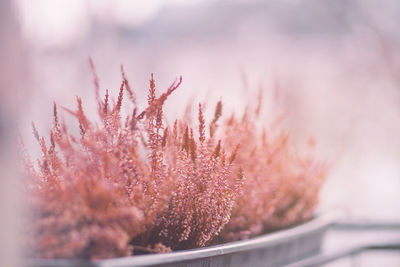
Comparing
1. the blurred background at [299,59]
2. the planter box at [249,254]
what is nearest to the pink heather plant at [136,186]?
the planter box at [249,254]

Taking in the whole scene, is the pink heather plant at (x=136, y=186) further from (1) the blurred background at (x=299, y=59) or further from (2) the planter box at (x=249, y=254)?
(1) the blurred background at (x=299, y=59)

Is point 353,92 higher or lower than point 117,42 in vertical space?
lower

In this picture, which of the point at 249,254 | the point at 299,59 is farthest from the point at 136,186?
the point at 299,59

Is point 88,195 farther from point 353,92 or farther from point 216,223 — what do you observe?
point 353,92

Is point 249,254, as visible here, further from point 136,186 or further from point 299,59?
point 299,59

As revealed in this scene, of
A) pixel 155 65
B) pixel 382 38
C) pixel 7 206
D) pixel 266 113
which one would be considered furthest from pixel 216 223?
pixel 155 65

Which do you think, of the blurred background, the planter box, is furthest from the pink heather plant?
the blurred background

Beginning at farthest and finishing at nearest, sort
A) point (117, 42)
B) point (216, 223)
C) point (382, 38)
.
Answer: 1. point (117, 42)
2. point (382, 38)
3. point (216, 223)
